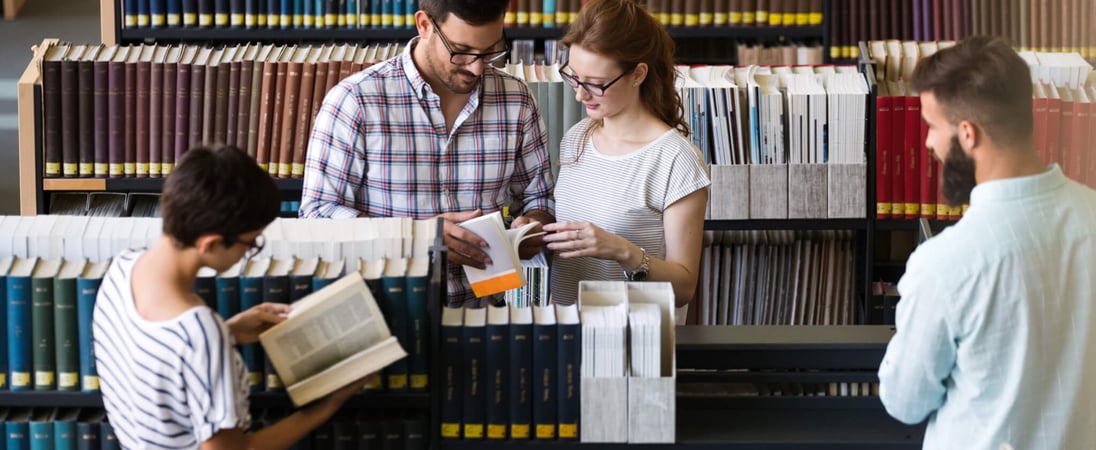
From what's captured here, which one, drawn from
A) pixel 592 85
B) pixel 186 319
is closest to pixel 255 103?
pixel 592 85

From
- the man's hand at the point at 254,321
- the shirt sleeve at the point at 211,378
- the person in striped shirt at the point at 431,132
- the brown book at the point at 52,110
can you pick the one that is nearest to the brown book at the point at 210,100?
the brown book at the point at 52,110

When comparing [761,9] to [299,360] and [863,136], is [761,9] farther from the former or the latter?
[299,360]

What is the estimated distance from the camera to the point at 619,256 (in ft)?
→ 8.68

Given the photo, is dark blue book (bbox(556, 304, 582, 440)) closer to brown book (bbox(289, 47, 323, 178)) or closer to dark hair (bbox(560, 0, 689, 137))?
dark hair (bbox(560, 0, 689, 137))

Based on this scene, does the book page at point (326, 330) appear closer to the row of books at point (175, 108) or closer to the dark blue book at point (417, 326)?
the dark blue book at point (417, 326)

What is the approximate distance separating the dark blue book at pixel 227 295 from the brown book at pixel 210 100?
1921 mm

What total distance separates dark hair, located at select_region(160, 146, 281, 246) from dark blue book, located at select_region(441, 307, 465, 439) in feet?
1.61

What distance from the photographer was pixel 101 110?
155 inches

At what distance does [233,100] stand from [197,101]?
0.12 meters

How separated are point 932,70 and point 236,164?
3.69ft

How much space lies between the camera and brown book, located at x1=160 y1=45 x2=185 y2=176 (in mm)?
3963

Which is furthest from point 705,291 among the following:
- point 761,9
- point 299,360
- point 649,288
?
point 299,360

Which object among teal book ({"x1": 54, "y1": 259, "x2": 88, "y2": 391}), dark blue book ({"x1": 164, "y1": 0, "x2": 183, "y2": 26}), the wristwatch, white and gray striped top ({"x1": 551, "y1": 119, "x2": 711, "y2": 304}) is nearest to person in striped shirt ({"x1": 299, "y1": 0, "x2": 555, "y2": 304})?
white and gray striped top ({"x1": 551, "y1": 119, "x2": 711, "y2": 304})

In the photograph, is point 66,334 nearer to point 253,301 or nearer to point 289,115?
point 253,301
